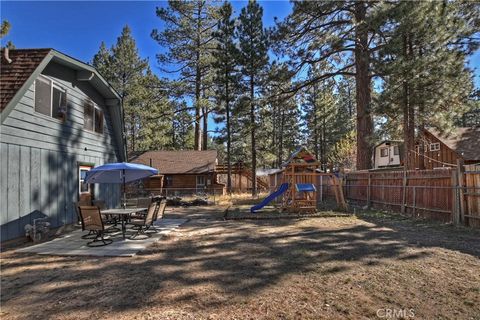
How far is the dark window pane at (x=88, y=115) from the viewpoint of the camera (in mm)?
10117

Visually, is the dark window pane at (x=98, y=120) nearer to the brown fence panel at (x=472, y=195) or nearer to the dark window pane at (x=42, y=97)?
the dark window pane at (x=42, y=97)

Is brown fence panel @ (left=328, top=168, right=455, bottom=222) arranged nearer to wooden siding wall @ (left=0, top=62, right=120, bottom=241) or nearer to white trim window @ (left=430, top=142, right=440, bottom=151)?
wooden siding wall @ (left=0, top=62, right=120, bottom=241)

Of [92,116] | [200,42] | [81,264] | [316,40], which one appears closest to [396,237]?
[81,264]

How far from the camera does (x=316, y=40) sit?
1548 cm

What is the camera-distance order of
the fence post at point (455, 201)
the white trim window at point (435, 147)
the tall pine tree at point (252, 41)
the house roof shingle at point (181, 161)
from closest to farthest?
the fence post at point (455, 201), the tall pine tree at point (252, 41), the white trim window at point (435, 147), the house roof shingle at point (181, 161)

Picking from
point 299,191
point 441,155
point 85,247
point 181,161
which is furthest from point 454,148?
point 85,247

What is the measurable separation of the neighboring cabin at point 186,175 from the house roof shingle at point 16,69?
18.6m

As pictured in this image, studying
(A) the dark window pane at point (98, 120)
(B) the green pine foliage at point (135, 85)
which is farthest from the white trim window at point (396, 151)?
(A) the dark window pane at point (98, 120)

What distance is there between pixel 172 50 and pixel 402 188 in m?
23.8

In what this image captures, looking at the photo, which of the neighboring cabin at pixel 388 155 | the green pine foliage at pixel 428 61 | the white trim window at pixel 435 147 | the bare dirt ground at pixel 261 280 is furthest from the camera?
the neighboring cabin at pixel 388 155

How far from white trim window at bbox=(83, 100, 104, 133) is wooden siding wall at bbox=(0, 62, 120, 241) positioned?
0.21 m

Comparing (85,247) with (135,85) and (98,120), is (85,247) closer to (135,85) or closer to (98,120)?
(98,120)

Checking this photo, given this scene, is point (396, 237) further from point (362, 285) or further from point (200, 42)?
point (200, 42)
